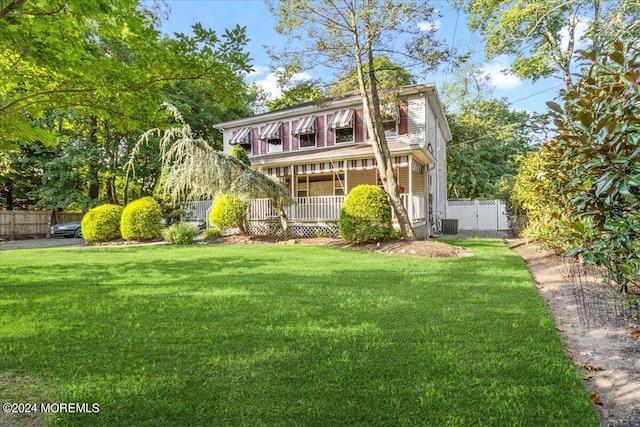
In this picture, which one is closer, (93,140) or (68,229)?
(68,229)

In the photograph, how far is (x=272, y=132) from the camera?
18.5 meters

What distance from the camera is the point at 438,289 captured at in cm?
554

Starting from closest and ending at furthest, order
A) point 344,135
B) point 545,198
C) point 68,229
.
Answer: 1. point 545,198
2. point 344,135
3. point 68,229

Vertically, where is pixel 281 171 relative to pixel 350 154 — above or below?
below

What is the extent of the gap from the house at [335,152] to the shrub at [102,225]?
5.57 m

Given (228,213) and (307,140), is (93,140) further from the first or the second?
(307,140)

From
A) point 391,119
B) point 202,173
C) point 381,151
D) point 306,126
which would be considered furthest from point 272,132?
point 381,151

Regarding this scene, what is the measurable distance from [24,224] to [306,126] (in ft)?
57.1

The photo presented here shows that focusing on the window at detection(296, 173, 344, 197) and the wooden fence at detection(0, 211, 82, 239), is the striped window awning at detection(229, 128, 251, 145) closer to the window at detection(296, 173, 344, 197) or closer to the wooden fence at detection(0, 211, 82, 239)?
the window at detection(296, 173, 344, 197)

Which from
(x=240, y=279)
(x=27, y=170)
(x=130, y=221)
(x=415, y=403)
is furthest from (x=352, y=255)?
(x=27, y=170)

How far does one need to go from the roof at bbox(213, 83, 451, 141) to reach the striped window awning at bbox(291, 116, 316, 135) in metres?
0.38

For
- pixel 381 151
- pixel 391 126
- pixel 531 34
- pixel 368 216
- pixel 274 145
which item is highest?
pixel 531 34

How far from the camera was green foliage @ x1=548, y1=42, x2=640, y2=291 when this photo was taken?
2229 millimetres

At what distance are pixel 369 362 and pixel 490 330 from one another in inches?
60.4
